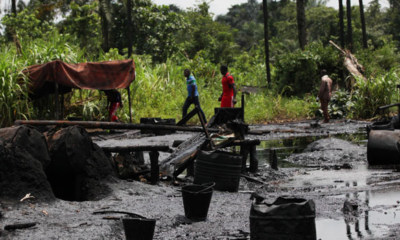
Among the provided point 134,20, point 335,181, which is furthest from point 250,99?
point 335,181

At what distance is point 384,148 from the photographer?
9883mm

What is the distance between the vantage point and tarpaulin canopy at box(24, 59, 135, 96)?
594 inches

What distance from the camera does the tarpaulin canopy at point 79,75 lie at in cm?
1508

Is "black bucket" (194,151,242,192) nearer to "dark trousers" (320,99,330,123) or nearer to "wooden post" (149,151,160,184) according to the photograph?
"wooden post" (149,151,160,184)

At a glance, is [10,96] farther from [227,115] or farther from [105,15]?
[105,15]

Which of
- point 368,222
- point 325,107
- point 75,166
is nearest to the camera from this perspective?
point 368,222

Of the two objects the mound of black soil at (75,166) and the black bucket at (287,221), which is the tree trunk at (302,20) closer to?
the mound of black soil at (75,166)

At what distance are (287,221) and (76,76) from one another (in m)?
12.1

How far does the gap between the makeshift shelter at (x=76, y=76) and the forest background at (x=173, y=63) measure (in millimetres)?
586

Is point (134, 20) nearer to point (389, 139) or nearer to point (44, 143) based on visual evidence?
point (389, 139)

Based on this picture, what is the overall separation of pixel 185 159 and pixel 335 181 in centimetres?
243

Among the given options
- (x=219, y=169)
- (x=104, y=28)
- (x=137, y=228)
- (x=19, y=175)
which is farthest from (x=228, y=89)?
(x=104, y=28)

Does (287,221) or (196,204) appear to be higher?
(287,221)

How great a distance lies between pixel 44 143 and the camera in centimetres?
641
